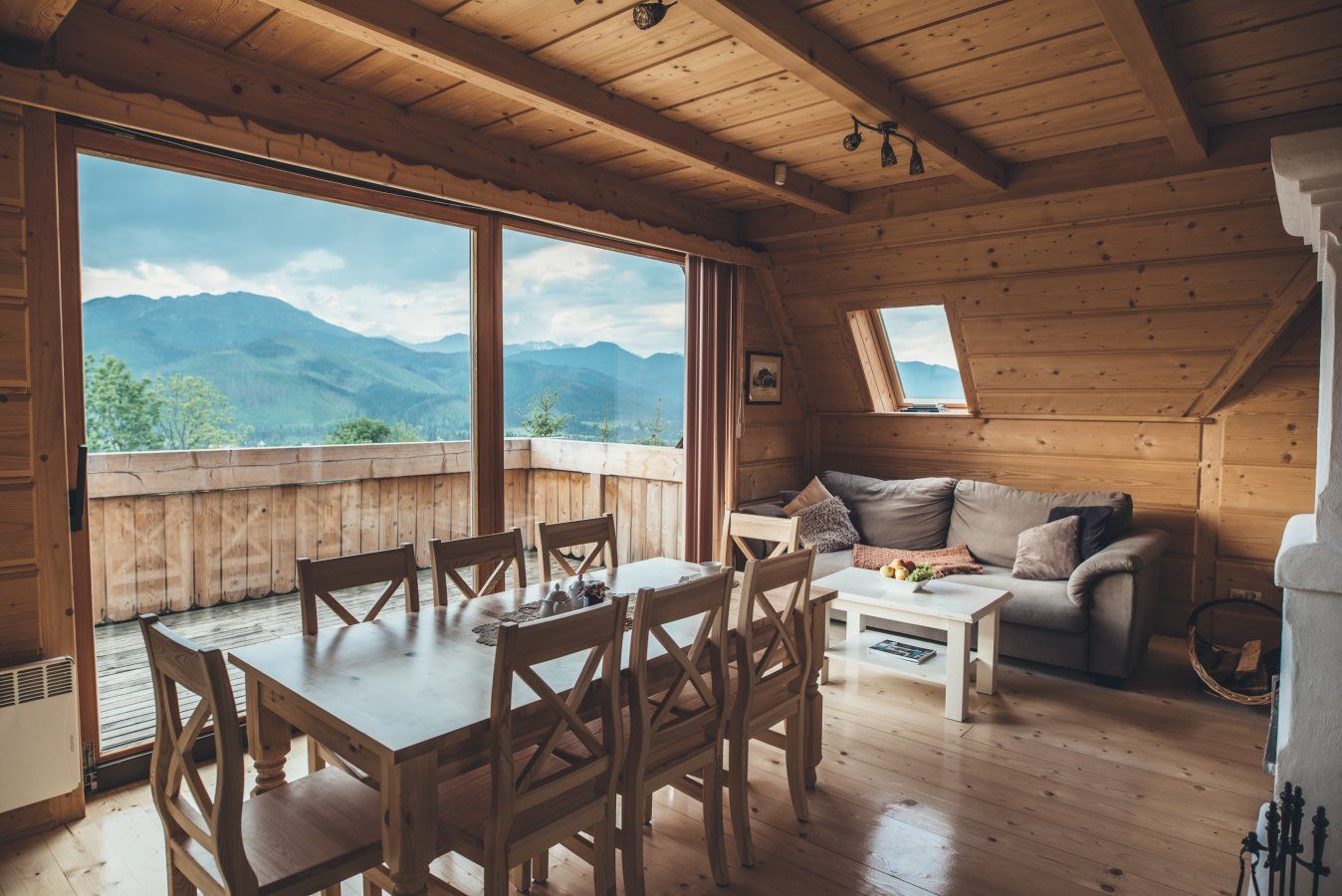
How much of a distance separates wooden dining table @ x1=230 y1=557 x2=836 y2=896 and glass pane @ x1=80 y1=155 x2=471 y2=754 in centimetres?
104

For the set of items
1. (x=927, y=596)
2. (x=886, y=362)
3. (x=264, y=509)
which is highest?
(x=886, y=362)

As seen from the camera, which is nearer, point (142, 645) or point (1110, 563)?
point (142, 645)

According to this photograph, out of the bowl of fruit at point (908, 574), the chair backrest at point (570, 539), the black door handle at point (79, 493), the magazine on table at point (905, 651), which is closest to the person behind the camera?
the black door handle at point (79, 493)

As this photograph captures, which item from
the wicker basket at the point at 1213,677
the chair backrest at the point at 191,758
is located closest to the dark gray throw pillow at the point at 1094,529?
the wicker basket at the point at 1213,677

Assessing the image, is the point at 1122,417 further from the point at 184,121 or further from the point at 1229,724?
the point at 184,121

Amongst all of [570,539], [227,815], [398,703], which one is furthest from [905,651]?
[227,815]

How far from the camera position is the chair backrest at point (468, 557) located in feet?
9.34

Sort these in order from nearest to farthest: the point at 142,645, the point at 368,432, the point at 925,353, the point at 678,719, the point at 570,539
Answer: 1. the point at 678,719
2. the point at 142,645
3. the point at 570,539
4. the point at 368,432
5. the point at 925,353

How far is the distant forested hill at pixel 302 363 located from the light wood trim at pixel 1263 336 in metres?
3.64

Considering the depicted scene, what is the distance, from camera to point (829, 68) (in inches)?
107

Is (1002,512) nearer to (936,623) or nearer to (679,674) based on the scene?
(936,623)

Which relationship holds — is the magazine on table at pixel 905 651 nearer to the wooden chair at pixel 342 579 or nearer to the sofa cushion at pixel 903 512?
the sofa cushion at pixel 903 512

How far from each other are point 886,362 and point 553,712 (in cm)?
464

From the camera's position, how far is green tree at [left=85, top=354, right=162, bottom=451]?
9.18 feet
